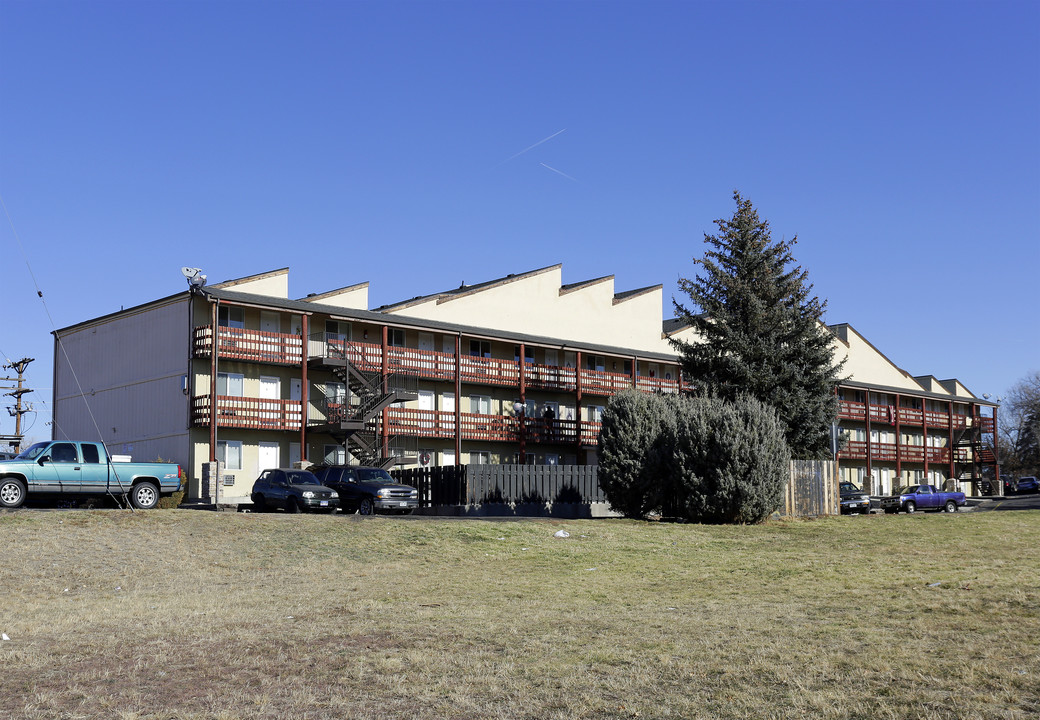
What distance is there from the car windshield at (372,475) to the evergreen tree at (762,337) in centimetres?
1518

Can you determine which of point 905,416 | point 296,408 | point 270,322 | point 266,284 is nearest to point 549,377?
point 296,408

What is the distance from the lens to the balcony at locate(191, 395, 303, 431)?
135 ft

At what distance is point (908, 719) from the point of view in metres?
7.43

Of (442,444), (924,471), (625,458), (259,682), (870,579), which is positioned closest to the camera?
(259,682)

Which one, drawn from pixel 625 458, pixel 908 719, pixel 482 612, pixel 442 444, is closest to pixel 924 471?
pixel 442 444

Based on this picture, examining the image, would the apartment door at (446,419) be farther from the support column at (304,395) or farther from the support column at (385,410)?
the support column at (304,395)

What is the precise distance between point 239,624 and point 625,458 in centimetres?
2236

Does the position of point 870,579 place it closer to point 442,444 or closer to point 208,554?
point 208,554

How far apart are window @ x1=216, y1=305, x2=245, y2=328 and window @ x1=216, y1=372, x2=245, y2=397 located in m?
2.05

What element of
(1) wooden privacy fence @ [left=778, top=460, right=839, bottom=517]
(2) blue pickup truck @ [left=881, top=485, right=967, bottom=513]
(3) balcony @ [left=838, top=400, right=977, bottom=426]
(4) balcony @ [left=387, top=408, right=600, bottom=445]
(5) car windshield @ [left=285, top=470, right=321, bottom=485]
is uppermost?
(3) balcony @ [left=838, top=400, right=977, bottom=426]

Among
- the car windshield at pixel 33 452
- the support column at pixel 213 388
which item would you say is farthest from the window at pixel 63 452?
the support column at pixel 213 388

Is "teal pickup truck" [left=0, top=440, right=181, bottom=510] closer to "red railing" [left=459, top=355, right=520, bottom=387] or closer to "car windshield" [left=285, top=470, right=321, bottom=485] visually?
"car windshield" [left=285, top=470, right=321, bottom=485]

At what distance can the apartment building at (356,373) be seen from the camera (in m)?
42.6

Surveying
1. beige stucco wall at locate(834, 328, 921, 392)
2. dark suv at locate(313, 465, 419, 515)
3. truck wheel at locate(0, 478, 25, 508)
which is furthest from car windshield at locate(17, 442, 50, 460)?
beige stucco wall at locate(834, 328, 921, 392)
